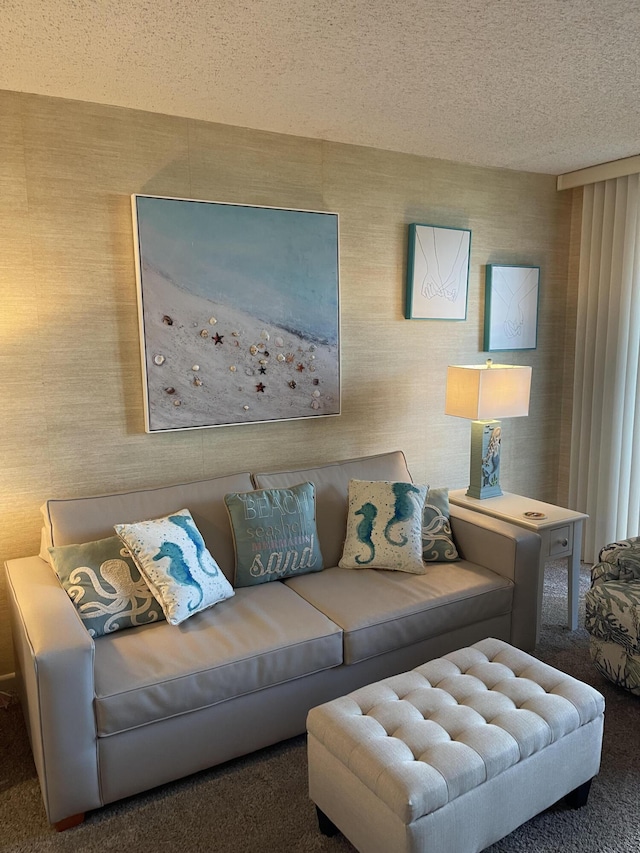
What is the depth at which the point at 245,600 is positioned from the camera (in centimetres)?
255

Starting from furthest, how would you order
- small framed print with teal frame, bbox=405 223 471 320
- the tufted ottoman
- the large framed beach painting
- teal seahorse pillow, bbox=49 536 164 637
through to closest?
small framed print with teal frame, bbox=405 223 471 320
the large framed beach painting
teal seahorse pillow, bbox=49 536 164 637
the tufted ottoman

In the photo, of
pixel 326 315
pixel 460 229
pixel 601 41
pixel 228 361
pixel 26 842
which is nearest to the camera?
pixel 26 842

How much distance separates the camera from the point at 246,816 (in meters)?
2.00

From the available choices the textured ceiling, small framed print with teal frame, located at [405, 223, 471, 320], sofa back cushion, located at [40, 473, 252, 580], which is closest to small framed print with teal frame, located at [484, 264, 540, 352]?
small framed print with teal frame, located at [405, 223, 471, 320]

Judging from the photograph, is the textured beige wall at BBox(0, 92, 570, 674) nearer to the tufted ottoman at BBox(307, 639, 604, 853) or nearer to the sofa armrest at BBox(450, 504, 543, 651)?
the sofa armrest at BBox(450, 504, 543, 651)

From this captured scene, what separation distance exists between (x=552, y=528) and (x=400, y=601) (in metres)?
0.99

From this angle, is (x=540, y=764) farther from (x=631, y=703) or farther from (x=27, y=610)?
(x=27, y=610)

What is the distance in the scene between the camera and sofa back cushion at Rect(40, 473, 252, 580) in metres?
2.47

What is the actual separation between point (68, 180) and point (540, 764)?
2690 millimetres

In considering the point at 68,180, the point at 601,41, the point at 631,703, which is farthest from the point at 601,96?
the point at 631,703

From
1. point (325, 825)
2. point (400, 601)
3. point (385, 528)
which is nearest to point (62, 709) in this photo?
point (325, 825)

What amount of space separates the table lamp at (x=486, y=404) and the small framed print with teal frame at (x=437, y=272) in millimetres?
455

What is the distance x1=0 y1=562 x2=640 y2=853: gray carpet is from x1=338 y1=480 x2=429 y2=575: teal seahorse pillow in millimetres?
821

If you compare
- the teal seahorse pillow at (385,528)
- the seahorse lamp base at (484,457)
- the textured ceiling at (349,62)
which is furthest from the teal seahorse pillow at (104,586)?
the seahorse lamp base at (484,457)
